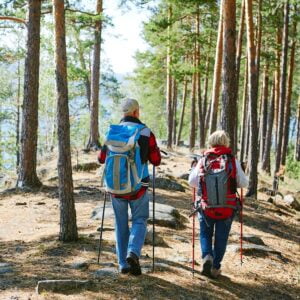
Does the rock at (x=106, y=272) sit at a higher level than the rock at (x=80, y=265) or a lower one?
higher

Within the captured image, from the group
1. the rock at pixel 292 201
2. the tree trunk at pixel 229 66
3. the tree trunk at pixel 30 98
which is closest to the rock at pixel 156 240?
the tree trunk at pixel 229 66

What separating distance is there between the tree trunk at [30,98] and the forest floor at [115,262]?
94 cm

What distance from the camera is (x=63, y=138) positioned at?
6.60 m

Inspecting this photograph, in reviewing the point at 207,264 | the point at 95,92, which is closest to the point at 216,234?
the point at 207,264

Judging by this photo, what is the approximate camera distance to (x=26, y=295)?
4.55m

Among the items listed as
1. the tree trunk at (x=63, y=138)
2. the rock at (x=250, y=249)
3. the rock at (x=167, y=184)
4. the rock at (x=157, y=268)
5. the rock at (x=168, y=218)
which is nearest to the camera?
the rock at (x=157, y=268)

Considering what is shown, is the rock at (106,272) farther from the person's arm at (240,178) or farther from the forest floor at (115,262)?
the person's arm at (240,178)

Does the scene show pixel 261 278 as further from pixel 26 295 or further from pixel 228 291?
pixel 26 295

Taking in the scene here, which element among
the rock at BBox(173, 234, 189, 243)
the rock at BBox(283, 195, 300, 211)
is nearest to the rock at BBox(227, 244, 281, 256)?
the rock at BBox(173, 234, 189, 243)

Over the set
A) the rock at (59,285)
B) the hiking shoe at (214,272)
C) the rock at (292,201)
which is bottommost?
the rock at (292,201)

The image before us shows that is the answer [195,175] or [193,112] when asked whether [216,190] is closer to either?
[195,175]

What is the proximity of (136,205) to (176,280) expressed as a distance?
3.50 feet

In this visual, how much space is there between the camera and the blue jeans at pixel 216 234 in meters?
5.59

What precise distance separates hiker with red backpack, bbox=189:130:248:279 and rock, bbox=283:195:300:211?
11434mm
